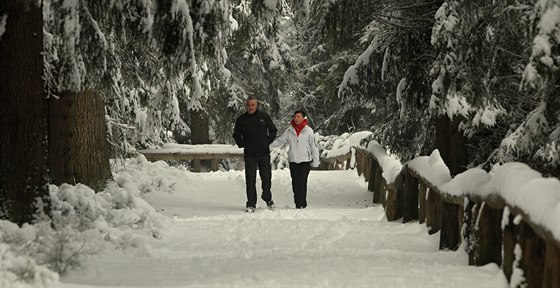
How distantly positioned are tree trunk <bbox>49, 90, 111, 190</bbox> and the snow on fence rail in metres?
4.47

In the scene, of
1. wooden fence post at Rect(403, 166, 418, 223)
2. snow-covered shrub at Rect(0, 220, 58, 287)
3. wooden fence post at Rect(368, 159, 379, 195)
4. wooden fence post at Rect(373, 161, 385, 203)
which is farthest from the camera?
wooden fence post at Rect(368, 159, 379, 195)

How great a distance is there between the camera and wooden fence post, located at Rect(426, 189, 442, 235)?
26.6 feet

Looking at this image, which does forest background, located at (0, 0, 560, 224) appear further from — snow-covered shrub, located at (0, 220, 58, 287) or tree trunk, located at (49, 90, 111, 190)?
snow-covered shrub, located at (0, 220, 58, 287)

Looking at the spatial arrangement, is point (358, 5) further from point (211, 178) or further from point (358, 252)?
point (211, 178)

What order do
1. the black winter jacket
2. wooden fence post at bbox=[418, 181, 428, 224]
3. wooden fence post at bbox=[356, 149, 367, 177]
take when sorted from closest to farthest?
wooden fence post at bbox=[418, 181, 428, 224] → the black winter jacket → wooden fence post at bbox=[356, 149, 367, 177]

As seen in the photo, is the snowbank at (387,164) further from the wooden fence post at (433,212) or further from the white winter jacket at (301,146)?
the wooden fence post at (433,212)

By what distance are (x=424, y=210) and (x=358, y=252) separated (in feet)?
7.22

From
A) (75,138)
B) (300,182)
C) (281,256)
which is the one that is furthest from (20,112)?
(300,182)

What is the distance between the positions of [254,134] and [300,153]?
0.99 meters

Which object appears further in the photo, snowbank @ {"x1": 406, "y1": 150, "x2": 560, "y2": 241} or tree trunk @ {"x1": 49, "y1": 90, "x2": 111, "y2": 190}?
tree trunk @ {"x1": 49, "y1": 90, "x2": 111, "y2": 190}

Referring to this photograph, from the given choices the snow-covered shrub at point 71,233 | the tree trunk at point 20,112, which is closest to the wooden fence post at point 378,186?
the snow-covered shrub at point 71,233

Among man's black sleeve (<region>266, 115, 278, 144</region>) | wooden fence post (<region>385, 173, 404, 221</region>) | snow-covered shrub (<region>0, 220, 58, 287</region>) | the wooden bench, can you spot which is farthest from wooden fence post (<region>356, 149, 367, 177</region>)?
snow-covered shrub (<region>0, 220, 58, 287</region>)

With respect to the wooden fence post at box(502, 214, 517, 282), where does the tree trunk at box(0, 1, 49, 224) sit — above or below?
above

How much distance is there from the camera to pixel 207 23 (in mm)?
7359
